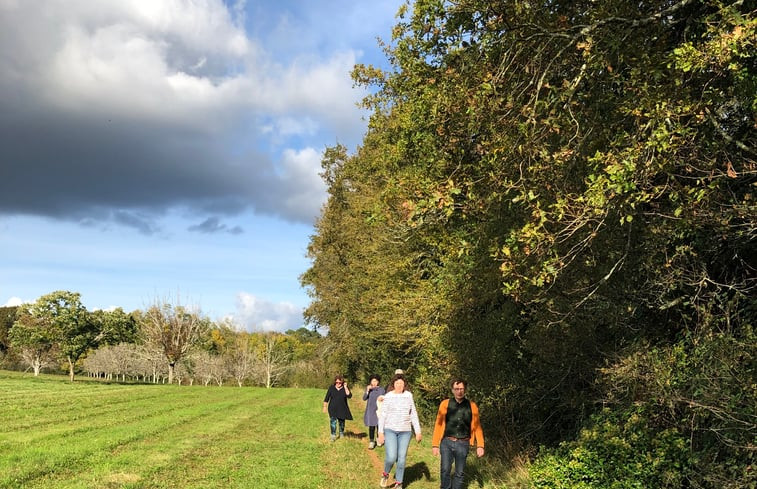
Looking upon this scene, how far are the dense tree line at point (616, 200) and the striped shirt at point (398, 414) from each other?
6.95 ft

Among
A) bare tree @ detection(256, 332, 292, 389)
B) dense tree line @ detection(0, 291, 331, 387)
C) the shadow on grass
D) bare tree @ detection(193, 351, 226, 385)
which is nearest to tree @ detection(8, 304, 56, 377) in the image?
dense tree line @ detection(0, 291, 331, 387)

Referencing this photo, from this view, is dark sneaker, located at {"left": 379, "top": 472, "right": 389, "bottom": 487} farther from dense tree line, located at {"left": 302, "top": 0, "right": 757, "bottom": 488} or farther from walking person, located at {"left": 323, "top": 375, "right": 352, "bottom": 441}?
walking person, located at {"left": 323, "top": 375, "right": 352, "bottom": 441}

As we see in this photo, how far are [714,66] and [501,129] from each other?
2.89m

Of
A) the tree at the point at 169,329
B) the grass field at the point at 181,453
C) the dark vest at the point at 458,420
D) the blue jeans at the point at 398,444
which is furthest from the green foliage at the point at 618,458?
the tree at the point at 169,329

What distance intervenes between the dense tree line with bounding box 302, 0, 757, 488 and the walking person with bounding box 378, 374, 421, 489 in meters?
2.12

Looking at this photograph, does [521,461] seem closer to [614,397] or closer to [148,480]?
[614,397]

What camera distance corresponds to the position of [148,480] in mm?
9180

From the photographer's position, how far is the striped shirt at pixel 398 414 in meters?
9.05

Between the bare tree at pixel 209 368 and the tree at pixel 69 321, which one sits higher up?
the tree at pixel 69 321

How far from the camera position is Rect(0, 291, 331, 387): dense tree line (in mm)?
45250

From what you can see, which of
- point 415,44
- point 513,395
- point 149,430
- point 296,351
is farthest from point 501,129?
point 296,351

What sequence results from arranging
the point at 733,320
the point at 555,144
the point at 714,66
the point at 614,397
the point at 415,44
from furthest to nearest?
the point at 415,44 < the point at 614,397 < the point at 555,144 < the point at 733,320 < the point at 714,66

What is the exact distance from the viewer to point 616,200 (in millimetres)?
6023

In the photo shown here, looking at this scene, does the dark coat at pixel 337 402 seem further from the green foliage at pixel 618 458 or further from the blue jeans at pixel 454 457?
the green foliage at pixel 618 458
